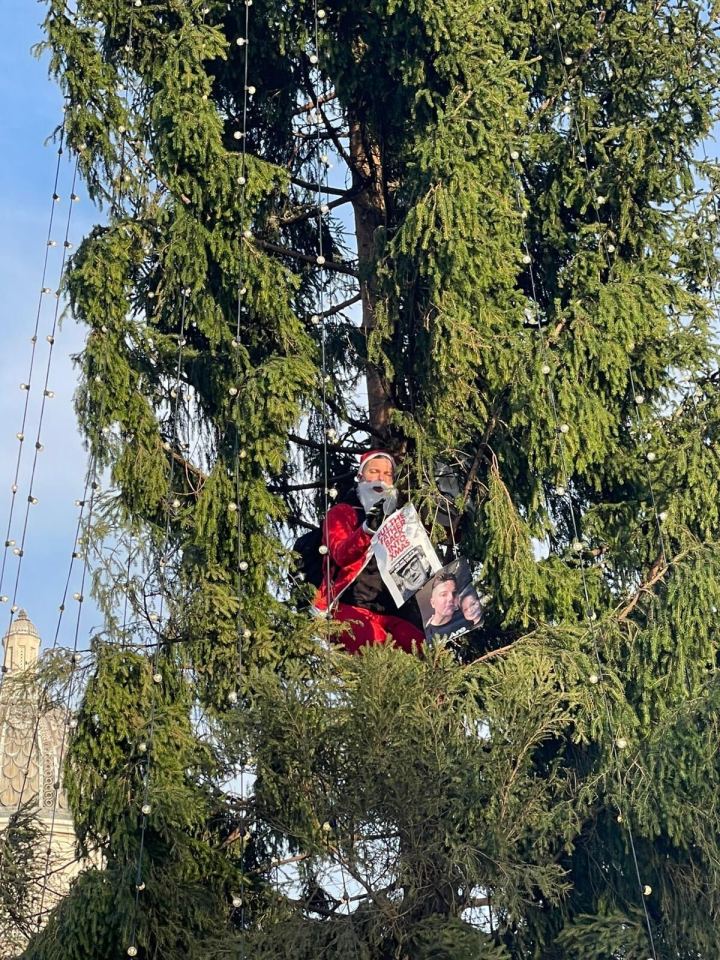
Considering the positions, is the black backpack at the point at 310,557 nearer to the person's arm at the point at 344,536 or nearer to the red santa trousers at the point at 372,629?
the person's arm at the point at 344,536

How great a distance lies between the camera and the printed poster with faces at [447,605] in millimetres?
9938

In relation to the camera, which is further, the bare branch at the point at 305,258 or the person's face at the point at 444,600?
the bare branch at the point at 305,258

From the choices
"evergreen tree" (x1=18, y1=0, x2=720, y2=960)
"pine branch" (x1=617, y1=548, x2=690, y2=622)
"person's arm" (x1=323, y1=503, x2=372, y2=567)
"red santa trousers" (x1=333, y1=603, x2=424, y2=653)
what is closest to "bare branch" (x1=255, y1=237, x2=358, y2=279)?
"evergreen tree" (x1=18, y1=0, x2=720, y2=960)

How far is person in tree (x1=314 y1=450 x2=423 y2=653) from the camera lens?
10.1 m

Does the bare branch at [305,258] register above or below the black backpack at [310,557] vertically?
above

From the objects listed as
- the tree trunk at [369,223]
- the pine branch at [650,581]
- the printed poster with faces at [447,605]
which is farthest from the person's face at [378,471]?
the pine branch at [650,581]

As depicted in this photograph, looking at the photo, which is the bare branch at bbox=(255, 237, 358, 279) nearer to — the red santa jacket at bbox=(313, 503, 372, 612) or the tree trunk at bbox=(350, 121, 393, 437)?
the tree trunk at bbox=(350, 121, 393, 437)

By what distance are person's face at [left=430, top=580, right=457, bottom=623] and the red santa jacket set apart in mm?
461

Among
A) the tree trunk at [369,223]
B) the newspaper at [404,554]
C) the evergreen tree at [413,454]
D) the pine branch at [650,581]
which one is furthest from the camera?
the tree trunk at [369,223]

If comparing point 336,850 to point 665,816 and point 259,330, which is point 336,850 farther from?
point 259,330

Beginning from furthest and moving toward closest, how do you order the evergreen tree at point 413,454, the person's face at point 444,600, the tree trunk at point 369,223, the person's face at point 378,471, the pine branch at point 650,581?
1. the tree trunk at point 369,223
2. the person's face at point 378,471
3. the person's face at point 444,600
4. the pine branch at point 650,581
5. the evergreen tree at point 413,454

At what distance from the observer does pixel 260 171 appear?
10492mm

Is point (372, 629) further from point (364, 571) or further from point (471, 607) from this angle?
point (471, 607)

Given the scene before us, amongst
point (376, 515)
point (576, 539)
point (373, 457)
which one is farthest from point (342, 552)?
point (576, 539)
